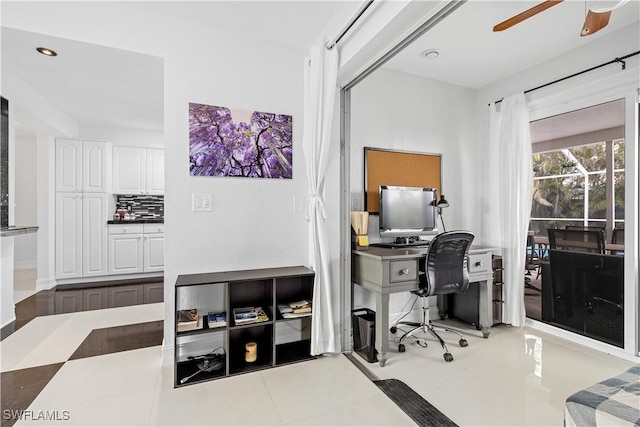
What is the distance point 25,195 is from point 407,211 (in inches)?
281

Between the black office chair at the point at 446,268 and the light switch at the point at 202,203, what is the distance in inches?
69.4

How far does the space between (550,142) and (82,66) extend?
14.7ft

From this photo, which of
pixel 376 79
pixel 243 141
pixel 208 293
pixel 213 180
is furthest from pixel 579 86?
pixel 208 293

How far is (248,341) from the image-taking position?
2490 mm

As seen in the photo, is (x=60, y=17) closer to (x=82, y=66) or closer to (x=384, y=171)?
(x=82, y=66)

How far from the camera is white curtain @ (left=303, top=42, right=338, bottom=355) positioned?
2398mm

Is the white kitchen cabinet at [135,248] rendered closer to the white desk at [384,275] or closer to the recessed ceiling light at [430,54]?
the white desk at [384,275]

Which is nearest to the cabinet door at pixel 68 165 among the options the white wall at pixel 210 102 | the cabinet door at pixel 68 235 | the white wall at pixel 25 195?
the cabinet door at pixel 68 235

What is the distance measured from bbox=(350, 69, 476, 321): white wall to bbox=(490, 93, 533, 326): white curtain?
0.47 meters

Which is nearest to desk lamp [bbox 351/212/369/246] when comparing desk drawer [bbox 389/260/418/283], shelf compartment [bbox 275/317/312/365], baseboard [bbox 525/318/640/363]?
desk drawer [bbox 389/260/418/283]

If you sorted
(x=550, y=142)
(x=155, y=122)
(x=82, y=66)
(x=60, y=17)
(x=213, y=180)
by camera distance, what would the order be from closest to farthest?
(x=60, y=17), (x=213, y=180), (x=82, y=66), (x=550, y=142), (x=155, y=122)

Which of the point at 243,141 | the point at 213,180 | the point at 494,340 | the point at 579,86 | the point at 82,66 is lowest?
the point at 494,340

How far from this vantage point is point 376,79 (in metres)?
3.15

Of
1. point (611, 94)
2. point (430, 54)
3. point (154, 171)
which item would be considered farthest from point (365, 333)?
point (154, 171)
